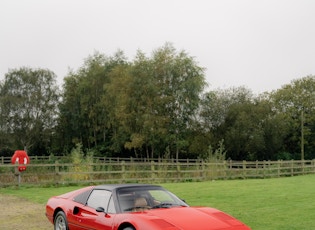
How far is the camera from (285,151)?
65.0 metres

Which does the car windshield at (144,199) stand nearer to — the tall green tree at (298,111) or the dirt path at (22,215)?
the dirt path at (22,215)

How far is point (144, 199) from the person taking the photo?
24.0ft

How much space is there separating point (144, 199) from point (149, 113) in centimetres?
4372

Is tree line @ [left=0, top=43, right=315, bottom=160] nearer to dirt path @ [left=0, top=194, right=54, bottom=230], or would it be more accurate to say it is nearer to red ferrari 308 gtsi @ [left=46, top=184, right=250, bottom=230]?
dirt path @ [left=0, top=194, right=54, bottom=230]

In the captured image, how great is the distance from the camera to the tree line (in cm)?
5103

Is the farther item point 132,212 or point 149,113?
point 149,113

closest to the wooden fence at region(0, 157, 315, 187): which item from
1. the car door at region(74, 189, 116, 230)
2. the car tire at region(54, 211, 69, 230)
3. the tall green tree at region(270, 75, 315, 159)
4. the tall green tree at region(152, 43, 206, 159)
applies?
the car tire at region(54, 211, 69, 230)

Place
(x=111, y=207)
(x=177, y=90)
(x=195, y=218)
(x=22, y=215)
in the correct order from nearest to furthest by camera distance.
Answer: (x=195, y=218), (x=111, y=207), (x=22, y=215), (x=177, y=90)

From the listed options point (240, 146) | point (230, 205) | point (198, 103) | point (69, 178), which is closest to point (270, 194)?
point (230, 205)

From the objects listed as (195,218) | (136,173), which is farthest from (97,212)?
(136,173)

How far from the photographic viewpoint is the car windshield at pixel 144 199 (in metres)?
7.14

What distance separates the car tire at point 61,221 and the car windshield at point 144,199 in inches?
67.2

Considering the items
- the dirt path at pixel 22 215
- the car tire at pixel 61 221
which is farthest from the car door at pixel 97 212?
the dirt path at pixel 22 215

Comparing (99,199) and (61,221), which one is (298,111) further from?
(99,199)
